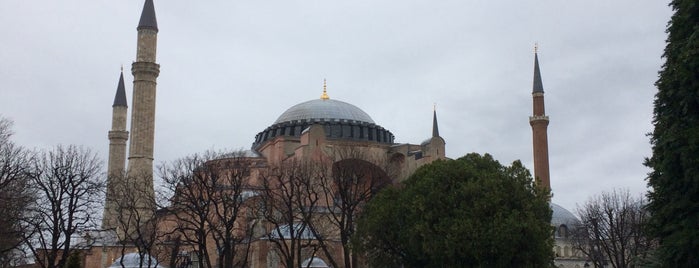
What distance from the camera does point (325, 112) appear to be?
4681 cm

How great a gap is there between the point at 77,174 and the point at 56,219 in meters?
2.29

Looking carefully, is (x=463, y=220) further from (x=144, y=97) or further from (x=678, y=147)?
(x=144, y=97)

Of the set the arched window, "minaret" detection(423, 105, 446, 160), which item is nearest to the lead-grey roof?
"minaret" detection(423, 105, 446, 160)

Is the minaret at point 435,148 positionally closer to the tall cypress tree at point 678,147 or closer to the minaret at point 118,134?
the minaret at point 118,134

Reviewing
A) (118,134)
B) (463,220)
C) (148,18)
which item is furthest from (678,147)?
(118,134)

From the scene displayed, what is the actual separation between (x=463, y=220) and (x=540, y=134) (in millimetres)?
25348

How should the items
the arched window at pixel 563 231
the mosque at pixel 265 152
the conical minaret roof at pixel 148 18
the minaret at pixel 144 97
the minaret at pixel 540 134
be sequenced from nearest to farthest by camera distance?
the mosque at pixel 265 152 → the minaret at pixel 144 97 → the conical minaret roof at pixel 148 18 → the minaret at pixel 540 134 → the arched window at pixel 563 231

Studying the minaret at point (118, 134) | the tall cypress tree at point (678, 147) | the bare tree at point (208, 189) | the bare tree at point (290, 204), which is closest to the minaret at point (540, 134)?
the bare tree at point (290, 204)

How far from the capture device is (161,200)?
30047 millimetres

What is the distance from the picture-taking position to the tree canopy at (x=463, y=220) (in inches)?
848

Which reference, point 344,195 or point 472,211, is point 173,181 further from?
point 472,211

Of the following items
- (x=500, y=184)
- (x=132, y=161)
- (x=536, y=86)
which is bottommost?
(x=500, y=184)

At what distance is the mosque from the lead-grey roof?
0.06 meters

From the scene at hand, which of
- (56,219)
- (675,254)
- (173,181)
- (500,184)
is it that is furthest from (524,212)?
(56,219)
